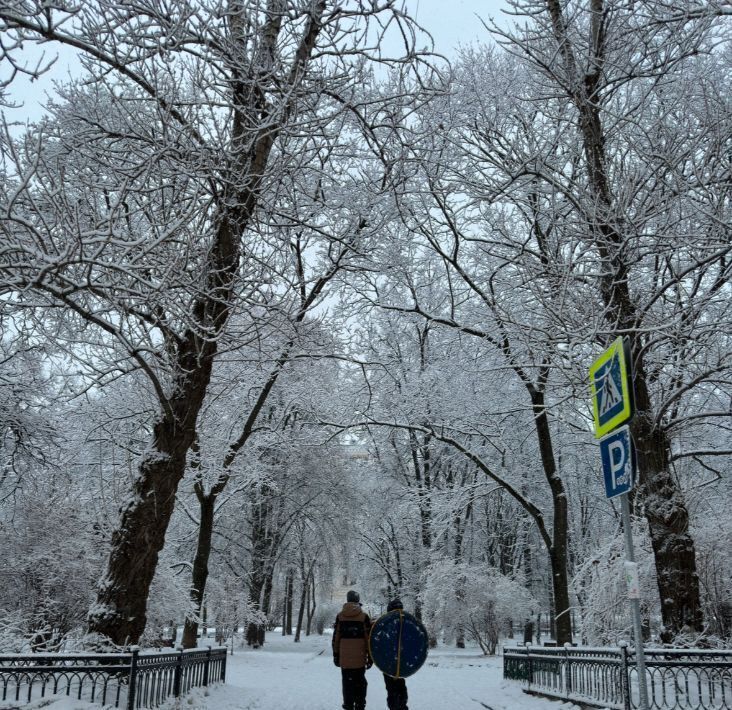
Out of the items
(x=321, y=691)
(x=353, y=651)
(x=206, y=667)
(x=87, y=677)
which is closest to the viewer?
(x=87, y=677)

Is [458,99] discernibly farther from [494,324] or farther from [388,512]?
[388,512]

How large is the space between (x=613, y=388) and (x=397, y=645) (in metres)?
4.99

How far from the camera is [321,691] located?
568 inches

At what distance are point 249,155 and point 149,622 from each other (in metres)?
11.3

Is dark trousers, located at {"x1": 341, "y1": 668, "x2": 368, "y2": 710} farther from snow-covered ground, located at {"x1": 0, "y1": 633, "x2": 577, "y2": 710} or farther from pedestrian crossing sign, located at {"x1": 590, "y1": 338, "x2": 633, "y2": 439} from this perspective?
pedestrian crossing sign, located at {"x1": 590, "y1": 338, "x2": 633, "y2": 439}

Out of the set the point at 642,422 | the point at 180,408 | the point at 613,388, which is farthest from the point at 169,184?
the point at 642,422

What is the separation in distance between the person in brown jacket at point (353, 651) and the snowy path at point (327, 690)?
8.21 feet

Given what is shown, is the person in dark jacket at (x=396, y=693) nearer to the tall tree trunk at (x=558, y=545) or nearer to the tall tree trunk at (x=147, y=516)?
the tall tree trunk at (x=147, y=516)

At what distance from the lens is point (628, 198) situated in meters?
8.90

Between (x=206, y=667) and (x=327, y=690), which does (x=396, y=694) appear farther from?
(x=327, y=690)

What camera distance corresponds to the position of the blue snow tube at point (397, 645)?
8.70 m

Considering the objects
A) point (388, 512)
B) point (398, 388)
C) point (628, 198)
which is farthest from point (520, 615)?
point (628, 198)

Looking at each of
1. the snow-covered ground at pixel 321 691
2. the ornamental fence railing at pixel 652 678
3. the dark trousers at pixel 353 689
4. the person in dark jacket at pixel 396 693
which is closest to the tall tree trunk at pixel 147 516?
the snow-covered ground at pixel 321 691

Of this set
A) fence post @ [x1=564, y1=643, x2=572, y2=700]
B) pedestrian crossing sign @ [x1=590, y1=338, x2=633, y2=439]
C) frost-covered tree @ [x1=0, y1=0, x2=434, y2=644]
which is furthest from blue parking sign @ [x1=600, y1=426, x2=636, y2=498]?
fence post @ [x1=564, y1=643, x2=572, y2=700]
